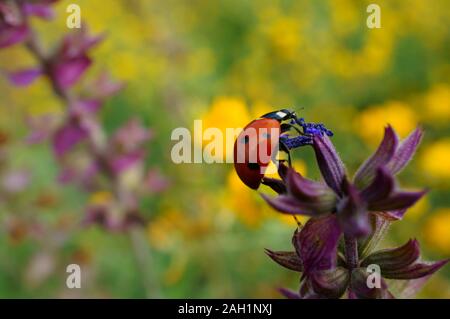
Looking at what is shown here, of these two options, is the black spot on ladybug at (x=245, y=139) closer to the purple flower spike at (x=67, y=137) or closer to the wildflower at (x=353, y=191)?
the wildflower at (x=353, y=191)

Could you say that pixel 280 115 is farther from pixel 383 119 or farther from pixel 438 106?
pixel 438 106

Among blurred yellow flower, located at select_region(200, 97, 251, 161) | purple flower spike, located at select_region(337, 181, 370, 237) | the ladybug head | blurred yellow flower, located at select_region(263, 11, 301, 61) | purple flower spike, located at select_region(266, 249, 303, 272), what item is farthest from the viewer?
blurred yellow flower, located at select_region(263, 11, 301, 61)

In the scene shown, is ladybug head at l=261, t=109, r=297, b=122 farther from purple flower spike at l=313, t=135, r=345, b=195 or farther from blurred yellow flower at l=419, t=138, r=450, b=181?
blurred yellow flower at l=419, t=138, r=450, b=181

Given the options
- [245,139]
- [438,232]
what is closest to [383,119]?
[438,232]

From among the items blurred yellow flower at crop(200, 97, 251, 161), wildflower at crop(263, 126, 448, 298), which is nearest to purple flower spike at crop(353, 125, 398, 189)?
wildflower at crop(263, 126, 448, 298)

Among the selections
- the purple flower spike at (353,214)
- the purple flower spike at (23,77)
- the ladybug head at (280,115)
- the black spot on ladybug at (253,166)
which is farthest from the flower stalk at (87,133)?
the purple flower spike at (353,214)

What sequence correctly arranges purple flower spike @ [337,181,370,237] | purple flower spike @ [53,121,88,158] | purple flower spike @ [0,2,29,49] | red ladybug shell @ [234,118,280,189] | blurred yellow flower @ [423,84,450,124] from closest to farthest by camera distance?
purple flower spike @ [337,181,370,237] → red ladybug shell @ [234,118,280,189] → purple flower spike @ [0,2,29,49] → purple flower spike @ [53,121,88,158] → blurred yellow flower @ [423,84,450,124]

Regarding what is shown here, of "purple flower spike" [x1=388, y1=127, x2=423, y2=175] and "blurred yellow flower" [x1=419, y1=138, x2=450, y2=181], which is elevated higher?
"blurred yellow flower" [x1=419, y1=138, x2=450, y2=181]

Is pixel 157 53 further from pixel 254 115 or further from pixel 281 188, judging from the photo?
pixel 281 188
